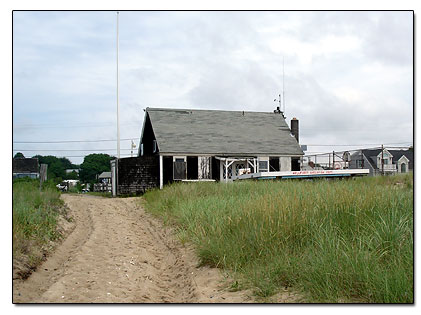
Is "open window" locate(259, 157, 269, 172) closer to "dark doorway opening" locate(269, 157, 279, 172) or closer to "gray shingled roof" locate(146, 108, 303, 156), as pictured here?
"dark doorway opening" locate(269, 157, 279, 172)

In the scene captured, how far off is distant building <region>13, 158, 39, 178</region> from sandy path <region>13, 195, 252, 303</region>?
4.75ft

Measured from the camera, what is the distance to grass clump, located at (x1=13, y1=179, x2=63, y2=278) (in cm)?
654

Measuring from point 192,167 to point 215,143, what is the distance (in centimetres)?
228

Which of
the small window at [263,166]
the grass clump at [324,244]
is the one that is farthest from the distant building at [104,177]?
the grass clump at [324,244]

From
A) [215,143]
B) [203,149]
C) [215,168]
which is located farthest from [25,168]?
[215,143]

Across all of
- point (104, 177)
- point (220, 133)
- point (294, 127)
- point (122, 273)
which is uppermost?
point (294, 127)

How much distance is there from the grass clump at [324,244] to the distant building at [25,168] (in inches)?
120

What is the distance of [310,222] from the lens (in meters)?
7.03

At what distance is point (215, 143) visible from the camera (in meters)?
29.8

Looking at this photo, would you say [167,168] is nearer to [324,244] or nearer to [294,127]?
[294,127]

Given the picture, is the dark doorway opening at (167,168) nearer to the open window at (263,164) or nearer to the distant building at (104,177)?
the distant building at (104,177)

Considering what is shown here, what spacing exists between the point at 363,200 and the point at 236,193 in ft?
23.3

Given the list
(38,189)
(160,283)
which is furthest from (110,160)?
(160,283)

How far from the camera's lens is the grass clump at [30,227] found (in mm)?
6535
